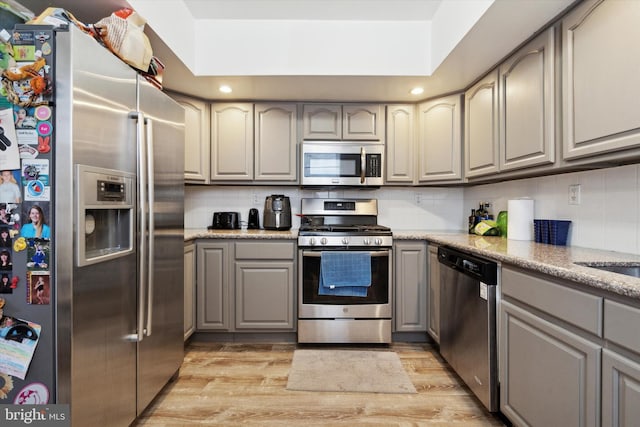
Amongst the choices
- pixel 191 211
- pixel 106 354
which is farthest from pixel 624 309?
pixel 191 211

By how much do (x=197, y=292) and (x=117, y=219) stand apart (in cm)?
132

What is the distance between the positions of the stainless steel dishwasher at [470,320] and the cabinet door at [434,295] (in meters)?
0.12

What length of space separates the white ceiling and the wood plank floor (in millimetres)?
2112

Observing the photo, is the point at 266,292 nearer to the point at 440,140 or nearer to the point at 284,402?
the point at 284,402

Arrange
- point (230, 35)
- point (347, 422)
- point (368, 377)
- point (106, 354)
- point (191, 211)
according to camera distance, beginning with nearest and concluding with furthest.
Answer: point (106, 354), point (347, 422), point (368, 377), point (230, 35), point (191, 211)

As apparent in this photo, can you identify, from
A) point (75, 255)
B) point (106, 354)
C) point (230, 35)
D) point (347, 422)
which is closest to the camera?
point (75, 255)

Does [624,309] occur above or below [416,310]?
above

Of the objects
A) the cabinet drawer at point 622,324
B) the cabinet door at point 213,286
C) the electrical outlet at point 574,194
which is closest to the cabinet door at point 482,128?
the electrical outlet at point 574,194

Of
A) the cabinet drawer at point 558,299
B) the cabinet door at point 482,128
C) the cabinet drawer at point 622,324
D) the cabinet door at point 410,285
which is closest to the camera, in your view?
the cabinet drawer at point 622,324

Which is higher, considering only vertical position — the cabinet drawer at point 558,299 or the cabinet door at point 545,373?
the cabinet drawer at point 558,299

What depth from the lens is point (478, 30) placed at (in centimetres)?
177

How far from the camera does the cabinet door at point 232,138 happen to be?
284 cm

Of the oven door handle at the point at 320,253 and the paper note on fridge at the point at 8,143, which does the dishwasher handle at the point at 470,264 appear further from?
the paper note on fridge at the point at 8,143

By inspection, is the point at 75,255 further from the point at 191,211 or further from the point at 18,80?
the point at 191,211
